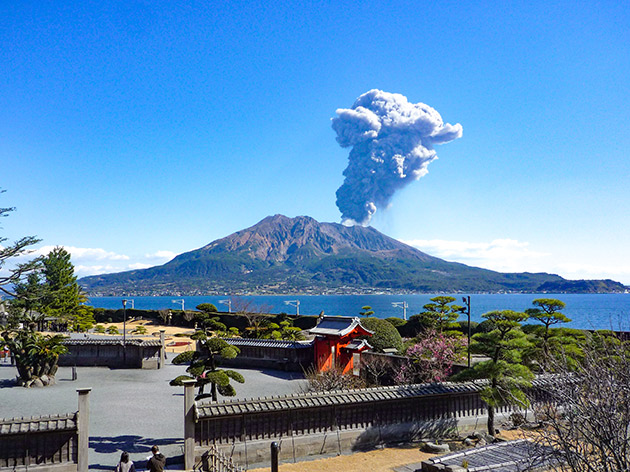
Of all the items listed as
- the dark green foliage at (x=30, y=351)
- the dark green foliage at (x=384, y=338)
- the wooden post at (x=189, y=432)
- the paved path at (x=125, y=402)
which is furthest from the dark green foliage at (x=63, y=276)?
the wooden post at (x=189, y=432)

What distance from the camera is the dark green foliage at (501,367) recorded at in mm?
12320

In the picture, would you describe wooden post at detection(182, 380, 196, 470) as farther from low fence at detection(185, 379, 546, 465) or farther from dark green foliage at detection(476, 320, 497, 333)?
dark green foliage at detection(476, 320, 497, 333)

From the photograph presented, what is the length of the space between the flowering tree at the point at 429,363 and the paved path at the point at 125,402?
457 centimetres

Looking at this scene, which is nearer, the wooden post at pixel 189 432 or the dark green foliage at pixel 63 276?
the wooden post at pixel 189 432

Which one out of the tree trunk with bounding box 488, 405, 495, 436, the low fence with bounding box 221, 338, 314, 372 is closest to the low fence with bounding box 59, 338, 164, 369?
the low fence with bounding box 221, 338, 314, 372

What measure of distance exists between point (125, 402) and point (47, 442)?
761 cm

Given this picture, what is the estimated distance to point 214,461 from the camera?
959 cm

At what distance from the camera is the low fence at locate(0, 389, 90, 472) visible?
9.02 metres

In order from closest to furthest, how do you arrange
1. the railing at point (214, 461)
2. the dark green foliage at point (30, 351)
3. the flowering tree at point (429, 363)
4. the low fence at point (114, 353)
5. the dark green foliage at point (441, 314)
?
the railing at point (214, 461) → the flowering tree at point (429, 363) → the dark green foliage at point (30, 351) → the dark green foliage at point (441, 314) → the low fence at point (114, 353)

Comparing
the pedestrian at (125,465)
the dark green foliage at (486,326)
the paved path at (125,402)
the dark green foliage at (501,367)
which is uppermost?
the dark green foliage at (501,367)

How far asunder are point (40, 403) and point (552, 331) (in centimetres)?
2127

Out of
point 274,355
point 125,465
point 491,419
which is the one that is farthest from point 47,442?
point 274,355

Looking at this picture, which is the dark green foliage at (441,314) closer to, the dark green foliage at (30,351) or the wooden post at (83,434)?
the wooden post at (83,434)

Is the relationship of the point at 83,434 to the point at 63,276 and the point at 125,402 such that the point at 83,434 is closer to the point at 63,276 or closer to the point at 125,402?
the point at 125,402
